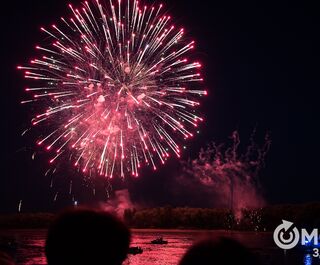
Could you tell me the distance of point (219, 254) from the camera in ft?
7.39

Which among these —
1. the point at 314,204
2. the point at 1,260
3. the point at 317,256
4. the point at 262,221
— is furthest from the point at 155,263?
the point at 262,221

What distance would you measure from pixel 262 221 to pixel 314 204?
1350cm

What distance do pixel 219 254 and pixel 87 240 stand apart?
0.66 m

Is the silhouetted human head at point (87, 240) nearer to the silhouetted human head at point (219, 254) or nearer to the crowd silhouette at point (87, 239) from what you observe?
the crowd silhouette at point (87, 239)

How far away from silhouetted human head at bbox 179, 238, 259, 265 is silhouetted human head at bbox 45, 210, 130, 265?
1.38 ft

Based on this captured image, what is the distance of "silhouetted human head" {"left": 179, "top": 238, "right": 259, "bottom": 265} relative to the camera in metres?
2.25

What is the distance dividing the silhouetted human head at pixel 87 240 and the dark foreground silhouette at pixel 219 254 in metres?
0.42

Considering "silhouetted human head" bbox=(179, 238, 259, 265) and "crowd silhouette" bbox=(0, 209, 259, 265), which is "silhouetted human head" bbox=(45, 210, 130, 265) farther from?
"silhouetted human head" bbox=(179, 238, 259, 265)

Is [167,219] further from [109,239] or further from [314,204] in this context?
[109,239]

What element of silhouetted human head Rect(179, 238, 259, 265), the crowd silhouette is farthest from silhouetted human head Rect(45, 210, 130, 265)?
silhouetted human head Rect(179, 238, 259, 265)

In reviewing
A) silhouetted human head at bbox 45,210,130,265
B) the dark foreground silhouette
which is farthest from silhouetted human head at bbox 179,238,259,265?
silhouetted human head at bbox 45,210,130,265

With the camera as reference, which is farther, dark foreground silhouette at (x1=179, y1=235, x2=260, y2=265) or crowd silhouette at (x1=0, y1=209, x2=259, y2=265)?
crowd silhouette at (x1=0, y1=209, x2=259, y2=265)

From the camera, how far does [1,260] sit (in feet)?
9.55

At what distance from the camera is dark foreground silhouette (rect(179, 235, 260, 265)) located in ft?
7.38
